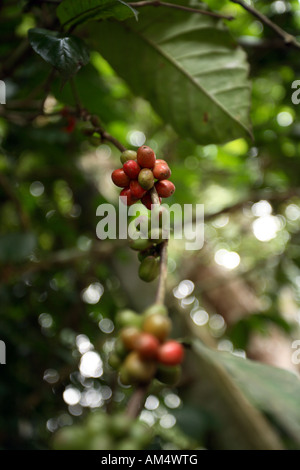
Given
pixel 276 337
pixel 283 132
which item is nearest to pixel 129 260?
pixel 283 132

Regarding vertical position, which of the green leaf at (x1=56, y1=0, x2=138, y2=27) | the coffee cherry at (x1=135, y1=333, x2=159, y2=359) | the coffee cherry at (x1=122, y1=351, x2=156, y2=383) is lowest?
the coffee cherry at (x1=122, y1=351, x2=156, y2=383)

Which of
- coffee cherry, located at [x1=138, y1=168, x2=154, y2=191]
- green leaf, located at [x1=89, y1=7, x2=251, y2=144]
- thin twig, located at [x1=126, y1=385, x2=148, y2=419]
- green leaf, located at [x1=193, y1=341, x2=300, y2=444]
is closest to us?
thin twig, located at [x1=126, y1=385, x2=148, y2=419]

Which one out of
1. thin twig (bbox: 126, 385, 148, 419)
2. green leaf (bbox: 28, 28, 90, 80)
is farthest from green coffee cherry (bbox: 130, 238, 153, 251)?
green leaf (bbox: 28, 28, 90, 80)

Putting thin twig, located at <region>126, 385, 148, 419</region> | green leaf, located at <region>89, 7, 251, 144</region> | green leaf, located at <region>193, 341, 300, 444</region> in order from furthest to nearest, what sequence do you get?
green leaf, located at <region>89, 7, 251, 144</region> → green leaf, located at <region>193, 341, 300, 444</region> → thin twig, located at <region>126, 385, 148, 419</region>

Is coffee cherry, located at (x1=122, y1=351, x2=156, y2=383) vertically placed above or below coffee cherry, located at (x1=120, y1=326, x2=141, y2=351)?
below

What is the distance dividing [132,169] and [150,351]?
301 millimetres

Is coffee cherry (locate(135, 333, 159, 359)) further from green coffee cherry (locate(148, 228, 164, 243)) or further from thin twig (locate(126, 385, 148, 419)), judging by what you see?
green coffee cherry (locate(148, 228, 164, 243))

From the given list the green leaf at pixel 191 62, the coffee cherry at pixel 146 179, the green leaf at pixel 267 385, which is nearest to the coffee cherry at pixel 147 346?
the green leaf at pixel 267 385

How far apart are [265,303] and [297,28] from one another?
6.45 feet

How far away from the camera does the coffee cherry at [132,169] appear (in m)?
0.57

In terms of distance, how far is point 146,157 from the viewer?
1.85ft

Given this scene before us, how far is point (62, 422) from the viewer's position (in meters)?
2.25

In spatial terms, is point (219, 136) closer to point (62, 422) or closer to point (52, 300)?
point (52, 300)

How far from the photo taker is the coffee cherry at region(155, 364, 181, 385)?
375 millimetres
